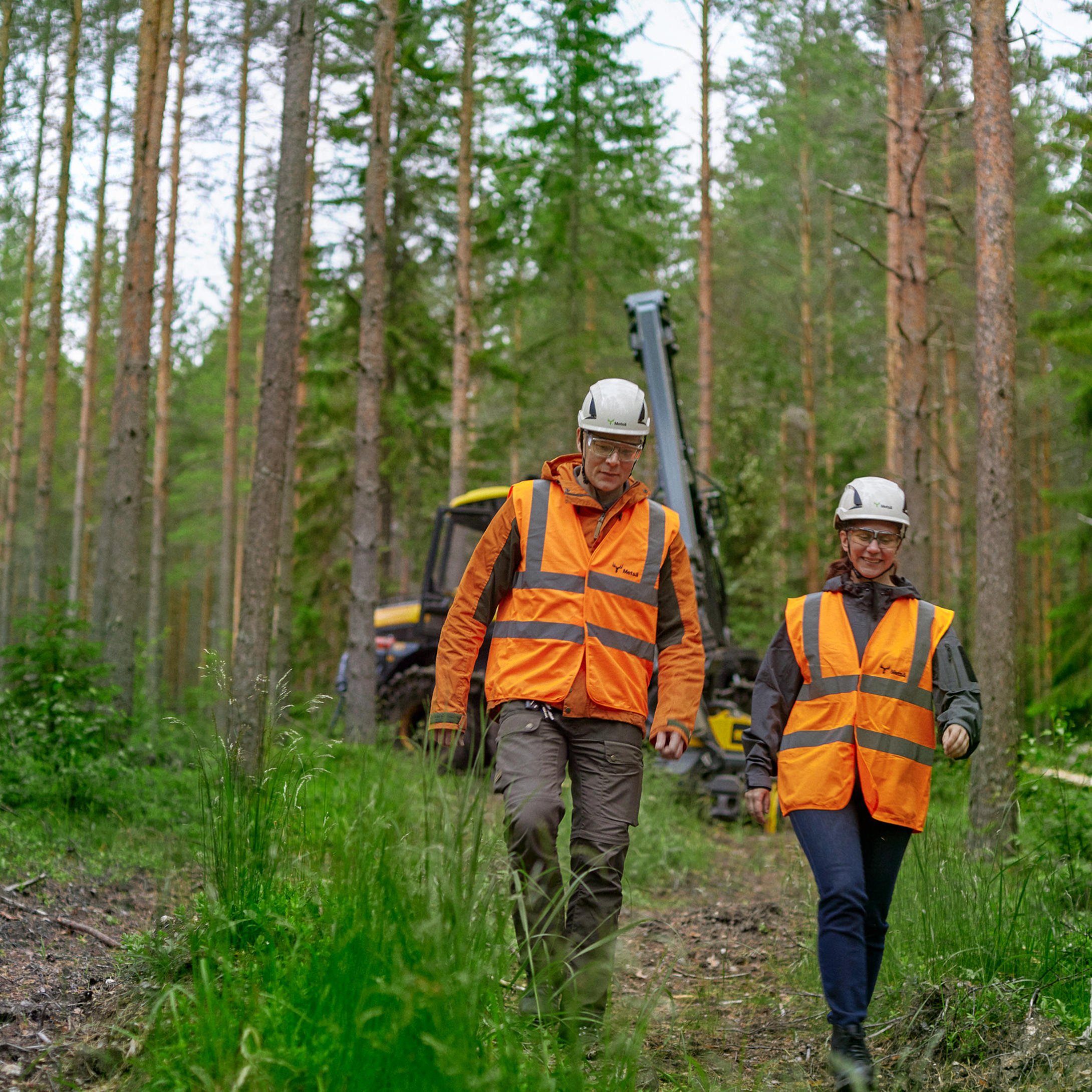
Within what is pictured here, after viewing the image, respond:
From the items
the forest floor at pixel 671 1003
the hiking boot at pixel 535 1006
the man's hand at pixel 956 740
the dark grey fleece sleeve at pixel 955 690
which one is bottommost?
the forest floor at pixel 671 1003

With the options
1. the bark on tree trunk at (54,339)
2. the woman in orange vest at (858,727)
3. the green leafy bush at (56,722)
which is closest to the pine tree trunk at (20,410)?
the bark on tree trunk at (54,339)

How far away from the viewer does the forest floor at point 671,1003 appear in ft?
11.7

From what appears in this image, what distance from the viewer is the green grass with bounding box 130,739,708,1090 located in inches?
107

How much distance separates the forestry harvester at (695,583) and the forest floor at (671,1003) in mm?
3194

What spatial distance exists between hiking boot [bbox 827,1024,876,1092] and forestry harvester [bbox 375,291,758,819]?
18.1ft

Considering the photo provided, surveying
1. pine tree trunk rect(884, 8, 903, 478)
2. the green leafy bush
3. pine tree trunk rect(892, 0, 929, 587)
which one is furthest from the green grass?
pine tree trunk rect(884, 8, 903, 478)

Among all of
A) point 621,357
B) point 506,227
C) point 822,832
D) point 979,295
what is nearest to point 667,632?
point 822,832

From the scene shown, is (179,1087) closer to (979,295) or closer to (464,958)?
(464,958)

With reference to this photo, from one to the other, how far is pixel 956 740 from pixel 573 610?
1.44m

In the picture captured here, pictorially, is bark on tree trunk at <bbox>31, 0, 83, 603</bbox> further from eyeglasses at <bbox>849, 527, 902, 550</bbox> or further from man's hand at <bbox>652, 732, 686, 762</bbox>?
eyeglasses at <bbox>849, 527, 902, 550</bbox>

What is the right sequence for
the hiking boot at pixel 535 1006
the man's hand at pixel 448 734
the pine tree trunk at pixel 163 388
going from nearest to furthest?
the hiking boot at pixel 535 1006, the man's hand at pixel 448 734, the pine tree trunk at pixel 163 388

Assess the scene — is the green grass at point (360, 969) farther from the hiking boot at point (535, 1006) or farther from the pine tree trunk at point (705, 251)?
the pine tree trunk at point (705, 251)

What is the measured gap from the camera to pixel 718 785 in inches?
428

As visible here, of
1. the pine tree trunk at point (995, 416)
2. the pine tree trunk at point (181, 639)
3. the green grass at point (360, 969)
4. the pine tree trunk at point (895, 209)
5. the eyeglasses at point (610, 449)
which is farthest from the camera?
the pine tree trunk at point (181, 639)
